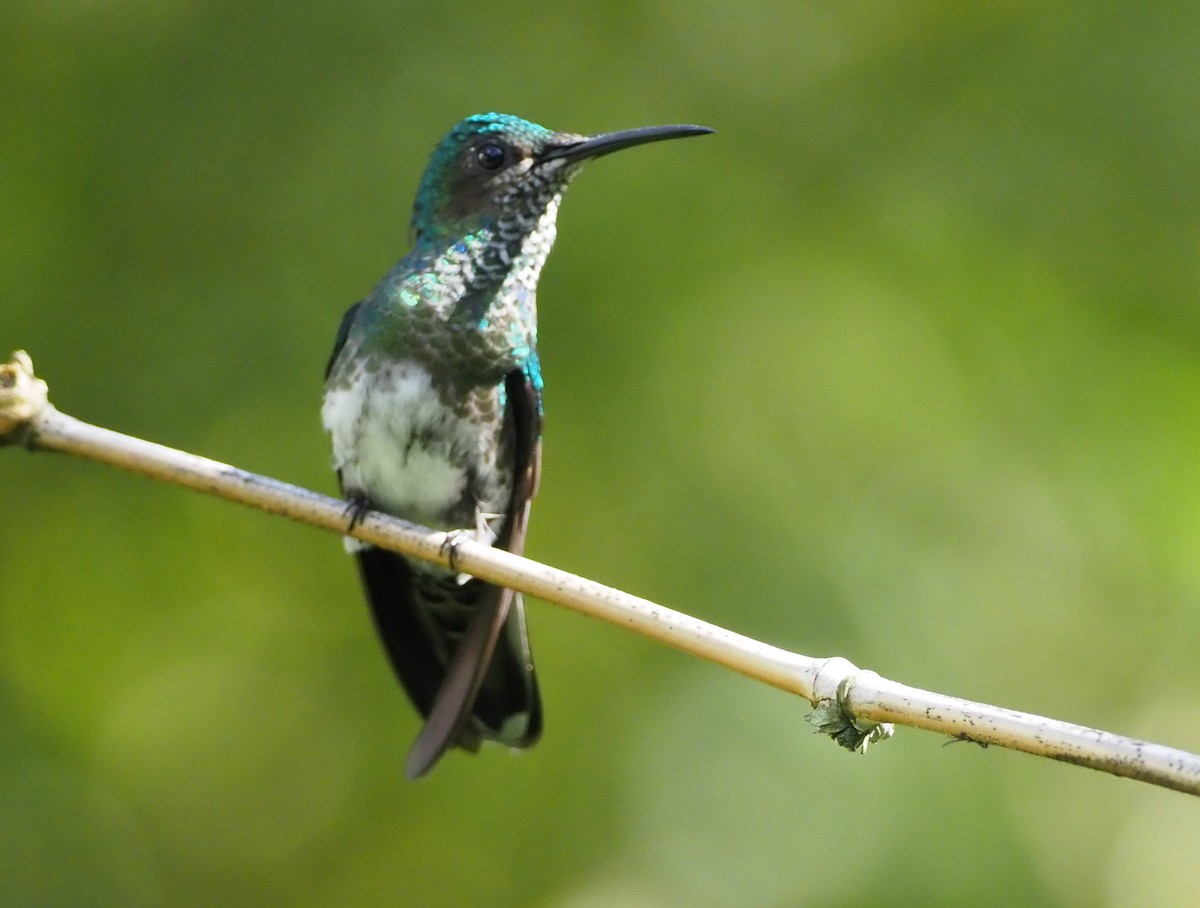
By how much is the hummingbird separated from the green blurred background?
77 centimetres

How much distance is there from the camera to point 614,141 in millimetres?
3924

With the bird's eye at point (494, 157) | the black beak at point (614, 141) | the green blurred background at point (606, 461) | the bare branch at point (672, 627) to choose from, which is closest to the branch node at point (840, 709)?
the bare branch at point (672, 627)

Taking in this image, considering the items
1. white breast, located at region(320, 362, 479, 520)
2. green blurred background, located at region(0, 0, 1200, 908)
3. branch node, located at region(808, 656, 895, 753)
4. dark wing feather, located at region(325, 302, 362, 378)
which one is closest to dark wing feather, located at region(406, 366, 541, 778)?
white breast, located at region(320, 362, 479, 520)

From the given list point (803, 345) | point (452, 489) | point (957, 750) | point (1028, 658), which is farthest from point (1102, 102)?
point (452, 489)

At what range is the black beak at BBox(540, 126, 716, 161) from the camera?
387cm

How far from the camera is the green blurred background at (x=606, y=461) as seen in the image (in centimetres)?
489

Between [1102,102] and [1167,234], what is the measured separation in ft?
2.00

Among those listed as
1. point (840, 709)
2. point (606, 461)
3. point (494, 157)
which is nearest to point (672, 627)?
point (840, 709)

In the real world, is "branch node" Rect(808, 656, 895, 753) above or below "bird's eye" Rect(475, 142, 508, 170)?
below

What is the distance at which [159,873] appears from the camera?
17.0 ft

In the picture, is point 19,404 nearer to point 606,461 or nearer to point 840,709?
point 840,709

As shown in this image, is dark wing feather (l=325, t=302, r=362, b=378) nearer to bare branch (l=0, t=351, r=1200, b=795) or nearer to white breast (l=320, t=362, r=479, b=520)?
white breast (l=320, t=362, r=479, b=520)

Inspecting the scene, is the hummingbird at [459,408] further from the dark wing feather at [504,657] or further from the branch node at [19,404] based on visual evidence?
the branch node at [19,404]

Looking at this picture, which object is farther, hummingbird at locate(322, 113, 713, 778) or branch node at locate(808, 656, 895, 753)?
hummingbird at locate(322, 113, 713, 778)
